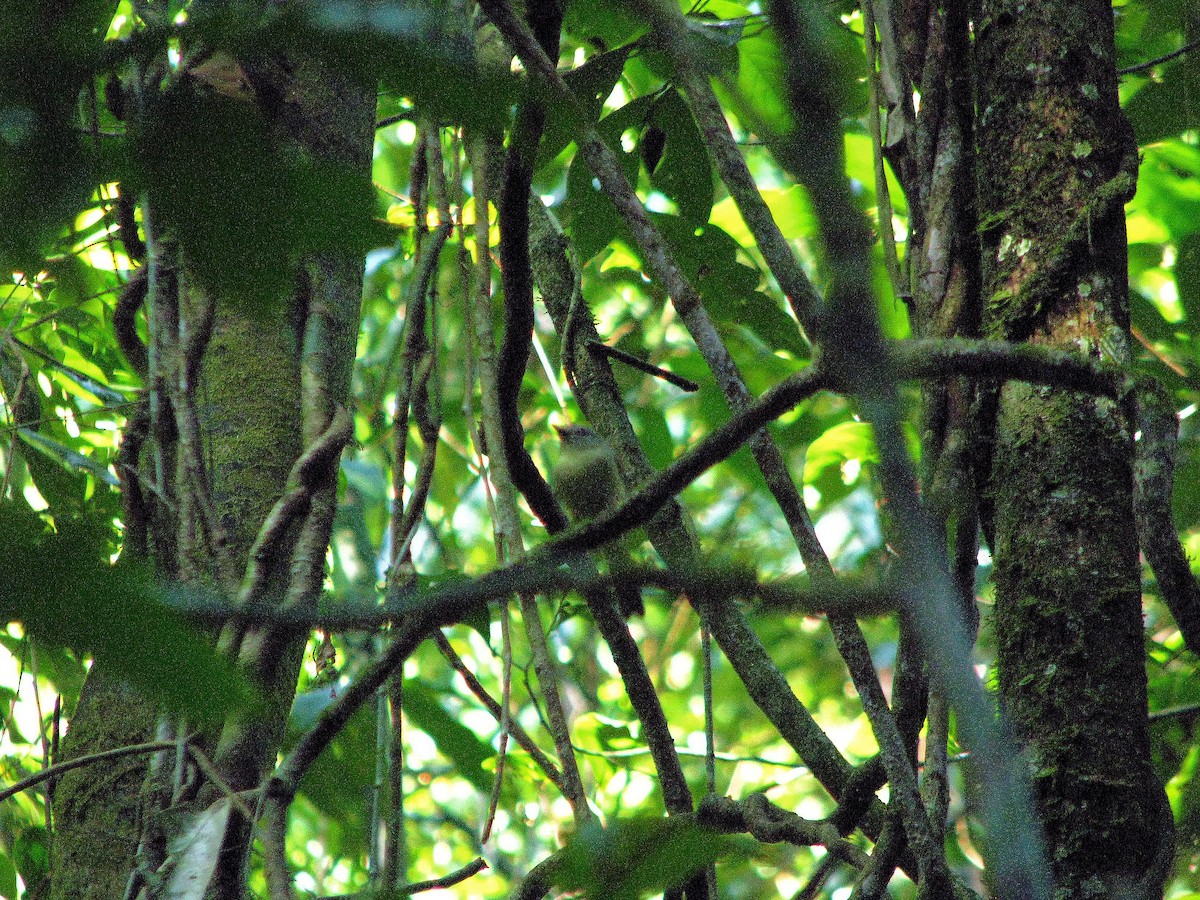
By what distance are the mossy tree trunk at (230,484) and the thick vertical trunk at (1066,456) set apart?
75 cm

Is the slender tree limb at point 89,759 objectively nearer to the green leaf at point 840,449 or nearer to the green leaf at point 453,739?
the green leaf at point 453,739

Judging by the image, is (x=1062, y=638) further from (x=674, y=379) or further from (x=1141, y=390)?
(x=674, y=379)

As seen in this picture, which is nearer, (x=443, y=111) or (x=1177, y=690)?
(x=443, y=111)

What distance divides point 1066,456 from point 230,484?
975 mm

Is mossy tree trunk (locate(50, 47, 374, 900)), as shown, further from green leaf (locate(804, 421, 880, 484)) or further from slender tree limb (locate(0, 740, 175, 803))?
green leaf (locate(804, 421, 880, 484))

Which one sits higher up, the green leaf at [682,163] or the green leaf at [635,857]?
the green leaf at [682,163]

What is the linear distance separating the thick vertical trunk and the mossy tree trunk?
2.45 feet

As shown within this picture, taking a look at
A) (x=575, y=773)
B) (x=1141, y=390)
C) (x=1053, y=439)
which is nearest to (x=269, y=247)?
(x=1141, y=390)

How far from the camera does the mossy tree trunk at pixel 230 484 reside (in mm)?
1120

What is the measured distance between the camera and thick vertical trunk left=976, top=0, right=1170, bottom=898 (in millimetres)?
1073

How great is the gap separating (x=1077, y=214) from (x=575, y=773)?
84 cm

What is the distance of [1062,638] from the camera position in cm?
114

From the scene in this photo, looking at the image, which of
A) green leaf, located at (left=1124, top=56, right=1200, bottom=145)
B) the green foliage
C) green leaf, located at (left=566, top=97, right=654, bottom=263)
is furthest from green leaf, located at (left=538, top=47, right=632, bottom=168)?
green leaf, located at (left=1124, top=56, right=1200, bottom=145)

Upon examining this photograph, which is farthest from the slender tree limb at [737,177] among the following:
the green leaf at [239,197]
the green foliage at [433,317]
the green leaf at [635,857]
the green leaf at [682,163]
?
the green leaf at [682,163]
